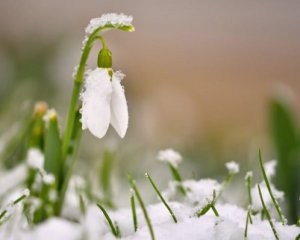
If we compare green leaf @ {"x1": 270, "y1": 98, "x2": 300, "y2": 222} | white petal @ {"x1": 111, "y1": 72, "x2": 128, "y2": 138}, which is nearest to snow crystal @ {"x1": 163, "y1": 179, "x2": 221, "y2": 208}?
white petal @ {"x1": 111, "y1": 72, "x2": 128, "y2": 138}

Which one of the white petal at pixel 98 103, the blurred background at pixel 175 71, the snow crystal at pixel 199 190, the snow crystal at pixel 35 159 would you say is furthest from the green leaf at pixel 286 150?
the white petal at pixel 98 103

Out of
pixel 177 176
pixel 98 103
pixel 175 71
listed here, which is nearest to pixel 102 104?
pixel 98 103

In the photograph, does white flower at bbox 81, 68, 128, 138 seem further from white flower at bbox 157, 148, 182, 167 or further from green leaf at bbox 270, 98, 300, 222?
green leaf at bbox 270, 98, 300, 222

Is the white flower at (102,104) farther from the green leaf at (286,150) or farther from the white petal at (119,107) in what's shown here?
the green leaf at (286,150)

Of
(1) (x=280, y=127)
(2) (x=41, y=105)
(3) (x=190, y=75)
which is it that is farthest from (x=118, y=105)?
(3) (x=190, y=75)

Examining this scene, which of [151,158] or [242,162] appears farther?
[242,162]

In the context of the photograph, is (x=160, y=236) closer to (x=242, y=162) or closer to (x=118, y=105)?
(x=118, y=105)
